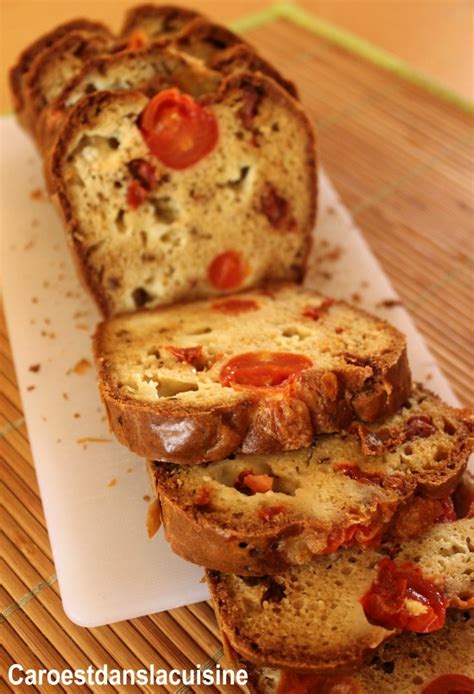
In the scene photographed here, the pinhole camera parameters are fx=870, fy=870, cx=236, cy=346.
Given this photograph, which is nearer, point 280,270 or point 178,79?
point 178,79

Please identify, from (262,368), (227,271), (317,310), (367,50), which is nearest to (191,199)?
(227,271)

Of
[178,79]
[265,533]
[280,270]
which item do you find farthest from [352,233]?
[265,533]

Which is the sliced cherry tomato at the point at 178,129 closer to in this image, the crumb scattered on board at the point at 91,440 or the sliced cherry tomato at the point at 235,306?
the sliced cherry tomato at the point at 235,306

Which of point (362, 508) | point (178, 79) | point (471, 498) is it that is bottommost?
point (471, 498)

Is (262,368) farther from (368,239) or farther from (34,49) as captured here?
(34,49)

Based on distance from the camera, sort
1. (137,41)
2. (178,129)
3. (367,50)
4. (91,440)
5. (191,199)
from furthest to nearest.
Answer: (367,50)
(137,41)
(191,199)
(178,129)
(91,440)

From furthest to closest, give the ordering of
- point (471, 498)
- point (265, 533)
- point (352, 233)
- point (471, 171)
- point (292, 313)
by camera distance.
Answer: point (471, 171)
point (352, 233)
point (292, 313)
point (471, 498)
point (265, 533)

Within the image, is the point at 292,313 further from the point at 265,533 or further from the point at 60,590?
the point at 60,590

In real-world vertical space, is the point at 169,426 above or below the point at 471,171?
above
